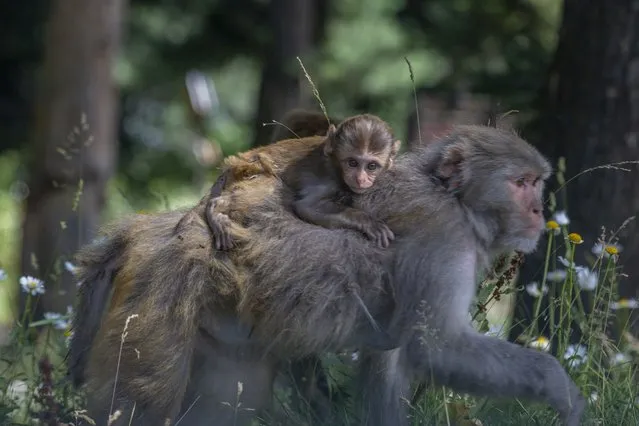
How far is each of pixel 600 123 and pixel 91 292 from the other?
381cm

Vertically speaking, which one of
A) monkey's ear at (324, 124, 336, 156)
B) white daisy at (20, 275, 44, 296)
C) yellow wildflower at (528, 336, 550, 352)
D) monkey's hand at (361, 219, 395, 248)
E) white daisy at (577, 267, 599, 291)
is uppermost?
monkey's ear at (324, 124, 336, 156)

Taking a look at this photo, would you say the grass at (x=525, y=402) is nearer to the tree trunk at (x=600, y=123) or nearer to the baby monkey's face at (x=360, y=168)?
the baby monkey's face at (x=360, y=168)

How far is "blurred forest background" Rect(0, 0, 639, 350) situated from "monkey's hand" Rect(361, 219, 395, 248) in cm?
109

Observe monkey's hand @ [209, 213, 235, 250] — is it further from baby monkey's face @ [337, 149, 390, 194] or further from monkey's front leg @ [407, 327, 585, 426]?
monkey's front leg @ [407, 327, 585, 426]

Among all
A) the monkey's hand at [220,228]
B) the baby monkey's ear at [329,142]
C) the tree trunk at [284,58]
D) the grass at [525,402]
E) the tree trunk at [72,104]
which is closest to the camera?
the monkey's hand at [220,228]

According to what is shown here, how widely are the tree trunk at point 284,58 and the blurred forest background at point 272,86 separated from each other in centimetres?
2

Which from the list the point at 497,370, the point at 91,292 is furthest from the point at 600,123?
the point at 91,292

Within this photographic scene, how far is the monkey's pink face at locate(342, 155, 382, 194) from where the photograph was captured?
220 inches

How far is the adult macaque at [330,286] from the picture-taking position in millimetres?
5172

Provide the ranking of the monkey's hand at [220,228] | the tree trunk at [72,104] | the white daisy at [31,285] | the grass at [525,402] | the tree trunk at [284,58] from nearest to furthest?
the monkey's hand at [220,228] < the grass at [525,402] < the white daisy at [31,285] < the tree trunk at [72,104] < the tree trunk at [284,58]

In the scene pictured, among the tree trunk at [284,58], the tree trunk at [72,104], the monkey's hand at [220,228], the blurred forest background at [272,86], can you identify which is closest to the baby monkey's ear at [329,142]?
the monkey's hand at [220,228]

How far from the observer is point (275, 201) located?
18.0 ft

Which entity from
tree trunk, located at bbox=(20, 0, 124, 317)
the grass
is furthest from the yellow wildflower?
tree trunk, located at bbox=(20, 0, 124, 317)

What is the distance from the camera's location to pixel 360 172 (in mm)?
5609
